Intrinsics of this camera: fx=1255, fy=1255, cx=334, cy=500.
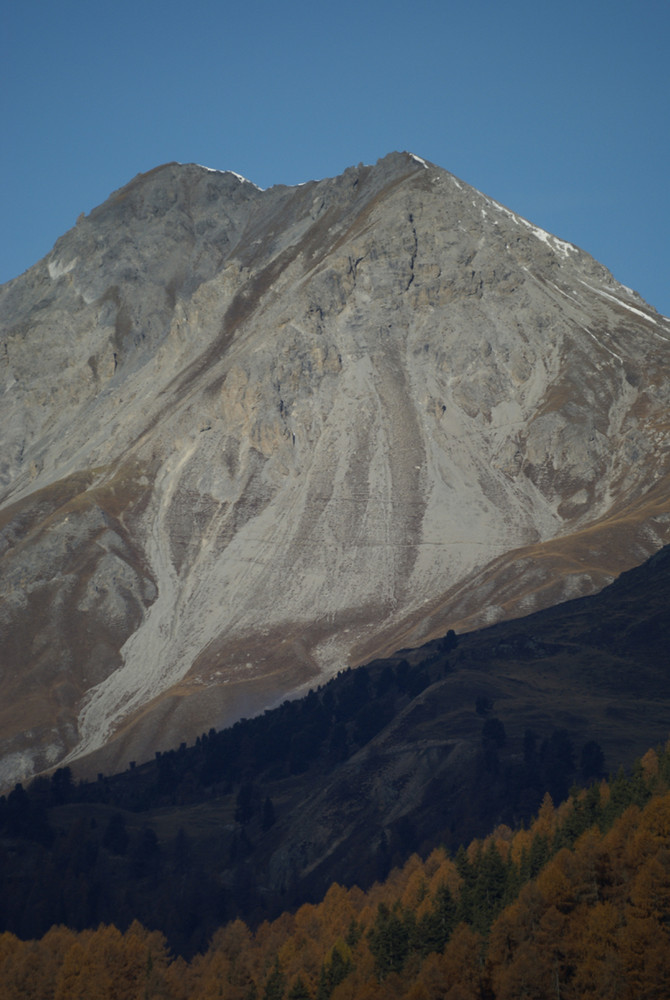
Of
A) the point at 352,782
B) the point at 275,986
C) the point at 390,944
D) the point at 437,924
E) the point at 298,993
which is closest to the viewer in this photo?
the point at 390,944

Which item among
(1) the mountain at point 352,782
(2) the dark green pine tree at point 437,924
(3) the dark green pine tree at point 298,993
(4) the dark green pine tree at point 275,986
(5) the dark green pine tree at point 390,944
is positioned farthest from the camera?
(1) the mountain at point 352,782

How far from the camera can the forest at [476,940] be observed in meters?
64.6

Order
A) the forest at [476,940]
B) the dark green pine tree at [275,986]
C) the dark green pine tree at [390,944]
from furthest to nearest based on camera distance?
1. the dark green pine tree at [275,986]
2. the dark green pine tree at [390,944]
3. the forest at [476,940]

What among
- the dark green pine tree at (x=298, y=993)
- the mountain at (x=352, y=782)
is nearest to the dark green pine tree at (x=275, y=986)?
the dark green pine tree at (x=298, y=993)

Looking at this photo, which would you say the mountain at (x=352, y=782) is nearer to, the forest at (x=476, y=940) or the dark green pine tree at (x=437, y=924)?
the forest at (x=476, y=940)

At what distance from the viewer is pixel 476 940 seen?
71.1m

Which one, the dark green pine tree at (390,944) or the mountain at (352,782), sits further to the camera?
the mountain at (352,782)

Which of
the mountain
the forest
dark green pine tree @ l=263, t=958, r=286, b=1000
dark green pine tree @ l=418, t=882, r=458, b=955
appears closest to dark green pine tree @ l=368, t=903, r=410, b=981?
the forest

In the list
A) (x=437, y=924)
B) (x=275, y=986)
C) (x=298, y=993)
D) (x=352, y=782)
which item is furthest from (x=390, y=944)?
(x=352, y=782)

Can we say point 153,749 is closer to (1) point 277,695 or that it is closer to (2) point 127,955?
(1) point 277,695

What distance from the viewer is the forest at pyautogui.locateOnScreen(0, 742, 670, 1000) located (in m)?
64.6

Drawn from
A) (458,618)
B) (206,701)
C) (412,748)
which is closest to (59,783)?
(206,701)

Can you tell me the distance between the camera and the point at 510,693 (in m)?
149

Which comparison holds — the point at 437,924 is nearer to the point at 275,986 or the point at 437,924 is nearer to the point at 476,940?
the point at 476,940
